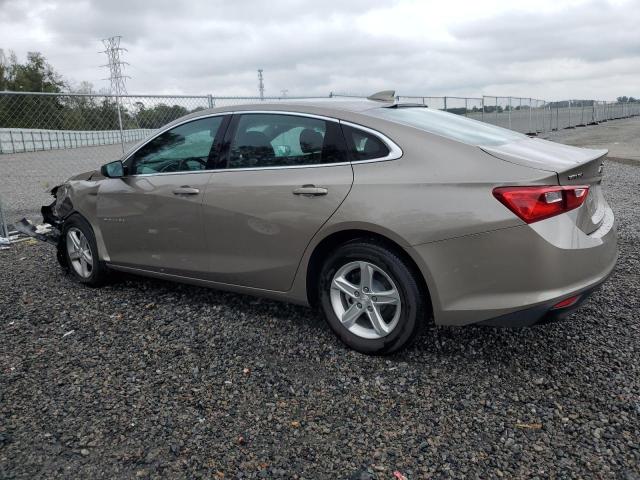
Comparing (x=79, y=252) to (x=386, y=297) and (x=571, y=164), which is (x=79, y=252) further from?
(x=571, y=164)

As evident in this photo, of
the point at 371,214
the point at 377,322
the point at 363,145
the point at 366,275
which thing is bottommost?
the point at 377,322

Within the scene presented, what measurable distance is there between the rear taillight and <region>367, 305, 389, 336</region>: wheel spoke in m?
1.02

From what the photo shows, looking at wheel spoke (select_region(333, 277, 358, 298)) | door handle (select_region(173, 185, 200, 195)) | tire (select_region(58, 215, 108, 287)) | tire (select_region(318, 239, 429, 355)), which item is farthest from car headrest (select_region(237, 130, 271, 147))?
tire (select_region(58, 215, 108, 287))

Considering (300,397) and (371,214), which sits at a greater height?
(371,214)

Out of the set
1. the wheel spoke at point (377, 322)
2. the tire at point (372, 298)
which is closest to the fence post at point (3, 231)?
the tire at point (372, 298)

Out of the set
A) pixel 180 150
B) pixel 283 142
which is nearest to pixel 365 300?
pixel 283 142

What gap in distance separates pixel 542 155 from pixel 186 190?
246 centimetres

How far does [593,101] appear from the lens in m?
41.8

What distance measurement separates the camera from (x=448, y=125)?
3.73 m

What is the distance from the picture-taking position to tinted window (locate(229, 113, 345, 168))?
3574 mm

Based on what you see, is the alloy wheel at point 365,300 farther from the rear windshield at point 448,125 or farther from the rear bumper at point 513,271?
the rear windshield at point 448,125

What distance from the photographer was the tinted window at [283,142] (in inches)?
141

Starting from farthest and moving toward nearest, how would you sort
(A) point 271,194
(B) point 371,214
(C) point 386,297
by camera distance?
(A) point 271,194 < (C) point 386,297 < (B) point 371,214

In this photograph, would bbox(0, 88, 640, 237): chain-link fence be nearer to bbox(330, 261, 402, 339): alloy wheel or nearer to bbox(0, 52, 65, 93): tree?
bbox(330, 261, 402, 339): alloy wheel
